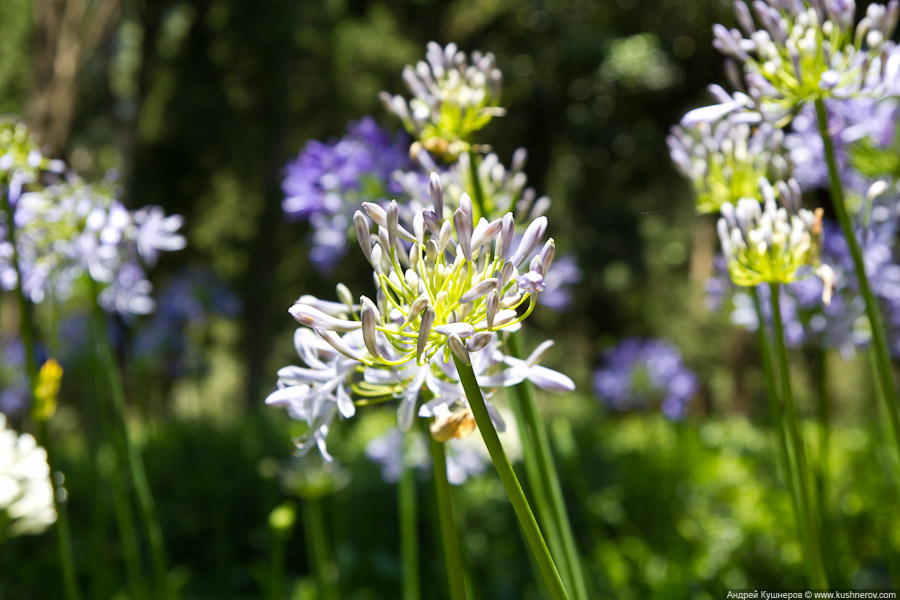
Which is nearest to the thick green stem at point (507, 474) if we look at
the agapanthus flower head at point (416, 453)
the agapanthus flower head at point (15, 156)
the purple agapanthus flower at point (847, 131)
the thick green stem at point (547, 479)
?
the thick green stem at point (547, 479)

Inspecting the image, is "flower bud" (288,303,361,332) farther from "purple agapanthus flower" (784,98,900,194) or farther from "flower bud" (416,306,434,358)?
"purple agapanthus flower" (784,98,900,194)

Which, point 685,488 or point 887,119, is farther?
point 685,488

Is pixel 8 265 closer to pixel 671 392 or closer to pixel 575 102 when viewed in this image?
pixel 671 392

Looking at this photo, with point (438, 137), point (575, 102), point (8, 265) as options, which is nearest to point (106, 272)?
point (8, 265)

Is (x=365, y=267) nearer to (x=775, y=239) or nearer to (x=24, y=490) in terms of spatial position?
(x=24, y=490)

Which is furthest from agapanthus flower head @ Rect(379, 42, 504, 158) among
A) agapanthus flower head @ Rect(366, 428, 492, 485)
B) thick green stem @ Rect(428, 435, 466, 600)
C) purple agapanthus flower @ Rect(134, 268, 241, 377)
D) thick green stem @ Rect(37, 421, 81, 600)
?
purple agapanthus flower @ Rect(134, 268, 241, 377)

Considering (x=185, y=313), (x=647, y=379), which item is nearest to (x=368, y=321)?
(x=647, y=379)
